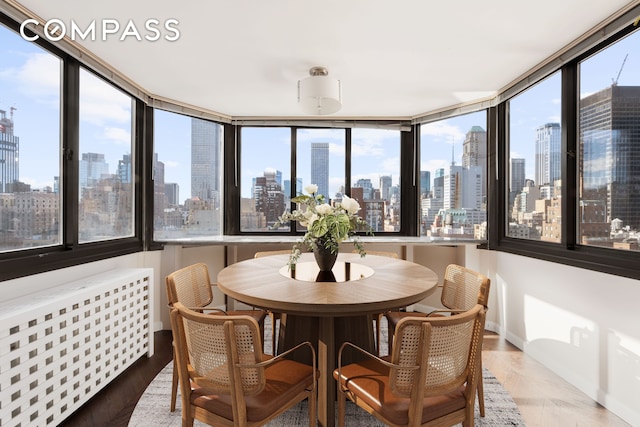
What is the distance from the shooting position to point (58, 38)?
2.06 metres

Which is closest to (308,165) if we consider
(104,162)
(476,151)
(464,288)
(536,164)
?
(476,151)

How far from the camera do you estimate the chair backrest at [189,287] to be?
5.74 feet

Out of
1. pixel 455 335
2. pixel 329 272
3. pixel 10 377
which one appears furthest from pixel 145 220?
pixel 455 335

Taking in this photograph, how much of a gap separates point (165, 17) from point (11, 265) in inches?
66.2

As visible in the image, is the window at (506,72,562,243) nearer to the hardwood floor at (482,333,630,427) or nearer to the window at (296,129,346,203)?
the hardwood floor at (482,333,630,427)

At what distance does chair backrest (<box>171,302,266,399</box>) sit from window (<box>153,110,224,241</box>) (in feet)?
7.48

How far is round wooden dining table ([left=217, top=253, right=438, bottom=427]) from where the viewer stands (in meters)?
1.42

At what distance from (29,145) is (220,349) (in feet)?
6.36

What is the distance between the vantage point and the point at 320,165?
409cm

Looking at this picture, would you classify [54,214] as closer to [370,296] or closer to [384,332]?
[370,296]

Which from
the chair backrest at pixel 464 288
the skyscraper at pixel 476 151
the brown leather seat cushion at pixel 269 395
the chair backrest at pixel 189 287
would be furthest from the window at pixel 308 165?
the brown leather seat cushion at pixel 269 395

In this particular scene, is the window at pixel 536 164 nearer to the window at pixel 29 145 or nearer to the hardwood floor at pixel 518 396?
the hardwood floor at pixel 518 396

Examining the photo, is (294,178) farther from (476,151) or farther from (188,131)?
(476,151)

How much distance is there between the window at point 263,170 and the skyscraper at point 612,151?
9.53 feet
